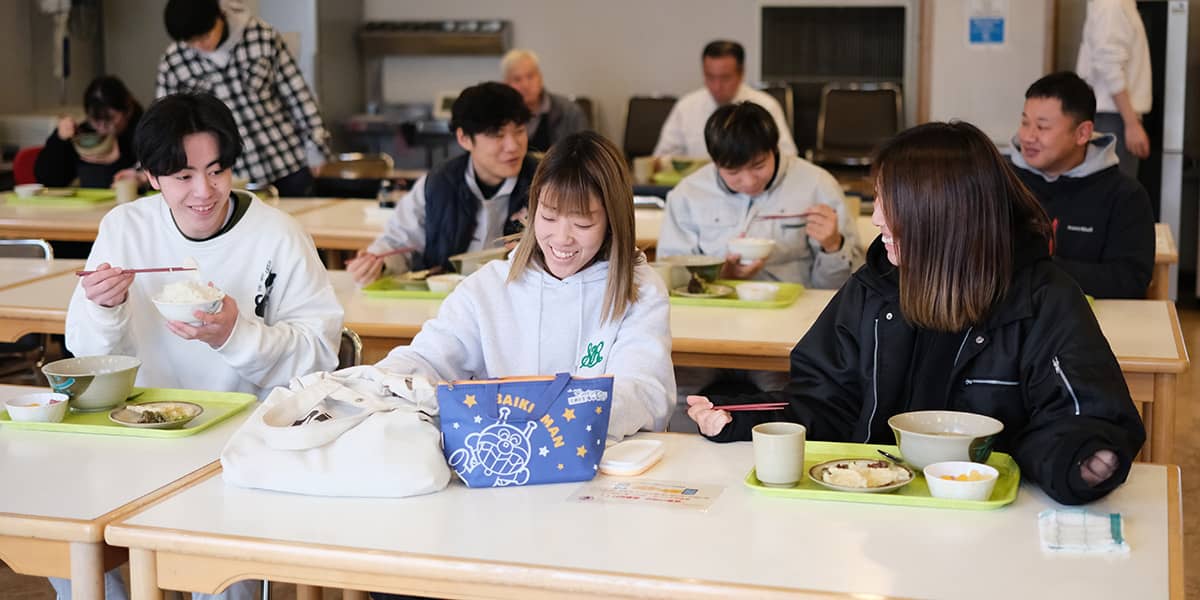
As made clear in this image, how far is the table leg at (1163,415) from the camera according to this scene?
2633mm

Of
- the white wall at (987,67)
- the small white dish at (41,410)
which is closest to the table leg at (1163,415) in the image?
the small white dish at (41,410)

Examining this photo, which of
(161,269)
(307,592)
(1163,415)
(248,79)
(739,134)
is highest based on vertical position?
(248,79)

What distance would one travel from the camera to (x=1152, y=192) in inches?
269

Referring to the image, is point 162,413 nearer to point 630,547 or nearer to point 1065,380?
point 630,547

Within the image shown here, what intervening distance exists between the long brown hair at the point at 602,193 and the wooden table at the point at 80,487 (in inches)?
25.4

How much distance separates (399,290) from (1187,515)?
233cm

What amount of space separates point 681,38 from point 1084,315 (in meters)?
6.77

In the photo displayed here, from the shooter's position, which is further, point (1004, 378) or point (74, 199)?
point (74, 199)

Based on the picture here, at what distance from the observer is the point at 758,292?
324cm

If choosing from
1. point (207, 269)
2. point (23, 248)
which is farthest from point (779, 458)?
point (23, 248)

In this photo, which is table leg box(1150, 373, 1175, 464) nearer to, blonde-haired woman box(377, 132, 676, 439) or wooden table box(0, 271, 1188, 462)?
wooden table box(0, 271, 1188, 462)

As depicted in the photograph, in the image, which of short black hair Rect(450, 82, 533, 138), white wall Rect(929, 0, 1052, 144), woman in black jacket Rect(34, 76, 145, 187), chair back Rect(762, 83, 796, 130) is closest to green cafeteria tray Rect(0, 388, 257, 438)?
short black hair Rect(450, 82, 533, 138)

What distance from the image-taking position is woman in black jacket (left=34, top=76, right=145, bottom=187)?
5.49 m

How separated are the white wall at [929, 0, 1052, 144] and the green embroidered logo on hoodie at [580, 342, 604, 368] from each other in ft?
17.5
